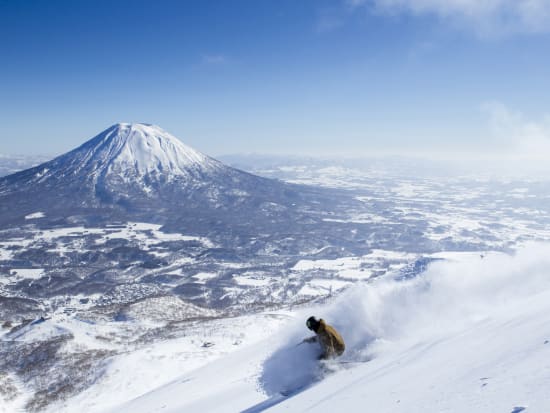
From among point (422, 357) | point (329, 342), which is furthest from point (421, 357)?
point (329, 342)

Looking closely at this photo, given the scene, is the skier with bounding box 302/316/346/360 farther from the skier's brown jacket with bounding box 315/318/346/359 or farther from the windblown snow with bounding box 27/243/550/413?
the windblown snow with bounding box 27/243/550/413

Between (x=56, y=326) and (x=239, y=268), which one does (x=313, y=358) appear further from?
(x=239, y=268)

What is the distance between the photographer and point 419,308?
1344 centimetres

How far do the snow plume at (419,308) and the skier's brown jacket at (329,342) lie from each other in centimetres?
34

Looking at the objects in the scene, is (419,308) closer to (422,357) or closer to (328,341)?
(328,341)

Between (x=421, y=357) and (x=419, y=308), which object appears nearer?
(x=421, y=357)

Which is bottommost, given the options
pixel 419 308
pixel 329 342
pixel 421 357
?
pixel 419 308

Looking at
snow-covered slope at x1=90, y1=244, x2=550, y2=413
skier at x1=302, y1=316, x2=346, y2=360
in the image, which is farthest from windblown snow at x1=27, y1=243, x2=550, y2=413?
skier at x1=302, y1=316, x2=346, y2=360

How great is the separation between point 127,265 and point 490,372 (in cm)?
17436

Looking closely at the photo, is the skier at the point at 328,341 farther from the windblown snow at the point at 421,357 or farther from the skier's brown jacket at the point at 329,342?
the windblown snow at the point at 421,357

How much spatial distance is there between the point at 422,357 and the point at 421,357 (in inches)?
1.7

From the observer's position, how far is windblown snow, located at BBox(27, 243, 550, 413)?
593 cm

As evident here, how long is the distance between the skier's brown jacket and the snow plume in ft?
1.13

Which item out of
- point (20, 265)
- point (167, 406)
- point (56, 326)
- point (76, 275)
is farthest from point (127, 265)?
point (167, 406)
